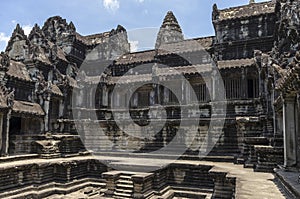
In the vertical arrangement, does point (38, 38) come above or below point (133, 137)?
above

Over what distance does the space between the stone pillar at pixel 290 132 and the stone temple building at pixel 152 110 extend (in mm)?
37

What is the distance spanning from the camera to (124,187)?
12.3 metres

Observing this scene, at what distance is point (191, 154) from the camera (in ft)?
56.7

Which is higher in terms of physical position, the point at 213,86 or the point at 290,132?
the point at 213,86

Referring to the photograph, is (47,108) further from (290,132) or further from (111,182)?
(290,132)

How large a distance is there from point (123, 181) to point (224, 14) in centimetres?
1864

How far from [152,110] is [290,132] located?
1345cm

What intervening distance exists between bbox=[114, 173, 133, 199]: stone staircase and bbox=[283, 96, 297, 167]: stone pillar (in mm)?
6780

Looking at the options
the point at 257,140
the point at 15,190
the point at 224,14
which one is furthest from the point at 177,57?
the point at 15,190

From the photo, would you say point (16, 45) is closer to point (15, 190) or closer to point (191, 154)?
point (15, 190)

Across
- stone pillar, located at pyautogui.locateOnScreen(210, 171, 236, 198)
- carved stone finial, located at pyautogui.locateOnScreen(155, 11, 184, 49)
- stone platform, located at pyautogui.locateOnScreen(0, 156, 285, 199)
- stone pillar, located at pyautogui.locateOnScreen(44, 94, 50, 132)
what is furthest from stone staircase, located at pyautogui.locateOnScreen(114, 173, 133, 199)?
carved stone finial, located at pyautogui.locateOnScreen(155, 11, 184, 49)

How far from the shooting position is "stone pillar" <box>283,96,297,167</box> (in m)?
9.11

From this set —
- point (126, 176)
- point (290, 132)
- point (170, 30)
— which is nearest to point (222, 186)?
point (290, 132)

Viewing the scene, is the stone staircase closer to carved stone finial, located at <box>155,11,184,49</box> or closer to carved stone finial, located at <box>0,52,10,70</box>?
carved stone finial, located at <box>0,52,10,70</box>
